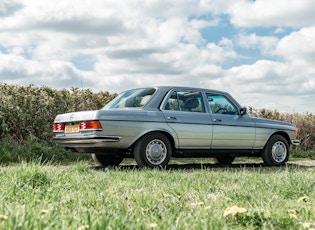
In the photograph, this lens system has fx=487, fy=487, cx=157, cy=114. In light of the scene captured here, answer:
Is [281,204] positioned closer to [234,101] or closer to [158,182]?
[158,182]

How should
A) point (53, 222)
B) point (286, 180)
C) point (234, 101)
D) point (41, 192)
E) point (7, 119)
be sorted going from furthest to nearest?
point (7, 119), point (234, 101), point (286, 180), point (41, 192), point (53, 222)

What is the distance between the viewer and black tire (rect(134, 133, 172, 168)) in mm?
8543

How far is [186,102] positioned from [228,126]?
3.55 ft

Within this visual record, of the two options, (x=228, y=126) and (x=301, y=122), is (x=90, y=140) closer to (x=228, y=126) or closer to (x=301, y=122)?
(x=228, y=126)

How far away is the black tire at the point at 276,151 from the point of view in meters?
10.6

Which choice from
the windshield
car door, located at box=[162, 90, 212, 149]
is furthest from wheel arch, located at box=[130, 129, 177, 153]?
the windshield

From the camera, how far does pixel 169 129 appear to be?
354 inches

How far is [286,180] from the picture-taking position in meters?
5.52

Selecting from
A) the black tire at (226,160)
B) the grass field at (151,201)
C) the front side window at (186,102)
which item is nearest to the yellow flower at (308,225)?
the grass field at (151,201)

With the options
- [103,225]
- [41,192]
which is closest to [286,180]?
[41,192]

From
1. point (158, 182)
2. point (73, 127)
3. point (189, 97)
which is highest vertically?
point (189, 97)

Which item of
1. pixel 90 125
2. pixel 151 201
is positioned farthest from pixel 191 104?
pixel 151 201

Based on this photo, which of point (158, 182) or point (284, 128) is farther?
point (284, 128)

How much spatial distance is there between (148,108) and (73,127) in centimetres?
141
